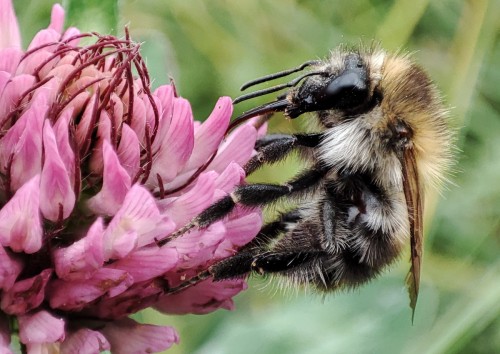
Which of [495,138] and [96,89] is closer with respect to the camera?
[96,89]

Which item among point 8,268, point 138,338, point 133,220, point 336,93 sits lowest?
point 138,338

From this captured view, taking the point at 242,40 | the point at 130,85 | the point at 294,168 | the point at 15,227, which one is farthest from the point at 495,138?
the point at 15,227

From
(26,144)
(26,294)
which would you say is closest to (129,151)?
(26,144)

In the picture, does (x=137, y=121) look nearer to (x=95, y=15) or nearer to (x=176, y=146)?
(x=176, y=146)

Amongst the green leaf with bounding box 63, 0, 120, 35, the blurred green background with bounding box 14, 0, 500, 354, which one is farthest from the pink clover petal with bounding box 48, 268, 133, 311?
the blurred green background with bounding box 14, 0, 500, 354

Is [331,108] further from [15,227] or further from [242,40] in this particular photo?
[242,40]
